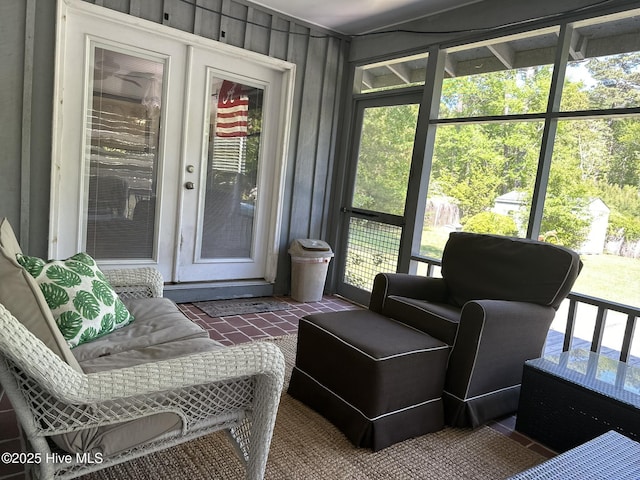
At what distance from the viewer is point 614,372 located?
2.19 metres

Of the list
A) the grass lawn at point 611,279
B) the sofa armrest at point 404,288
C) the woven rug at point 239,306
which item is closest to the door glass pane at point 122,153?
the woven rug at point 239,306

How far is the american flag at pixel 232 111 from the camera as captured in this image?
397 centimetres

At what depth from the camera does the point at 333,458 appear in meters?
1.92

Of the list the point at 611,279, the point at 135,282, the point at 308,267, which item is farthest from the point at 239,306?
the point at 611,279

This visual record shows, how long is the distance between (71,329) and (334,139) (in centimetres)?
347

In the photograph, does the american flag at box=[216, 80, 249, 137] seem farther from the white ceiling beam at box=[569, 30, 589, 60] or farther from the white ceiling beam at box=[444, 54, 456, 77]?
the white ceiling beam at box=[569, 30, 589, 60]

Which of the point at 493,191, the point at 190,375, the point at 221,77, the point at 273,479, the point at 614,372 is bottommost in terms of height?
the point at 273,479

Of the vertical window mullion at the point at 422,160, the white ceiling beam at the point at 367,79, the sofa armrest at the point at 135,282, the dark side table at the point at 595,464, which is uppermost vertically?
the white ceiling beam at the point at 367,79

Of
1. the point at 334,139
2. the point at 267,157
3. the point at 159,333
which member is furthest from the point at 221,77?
the point at 159,333

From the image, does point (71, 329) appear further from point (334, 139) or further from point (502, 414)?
point (334, 139)

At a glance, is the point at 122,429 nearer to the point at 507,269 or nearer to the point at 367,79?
the point at 507,269

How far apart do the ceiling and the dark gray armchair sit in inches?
79.4

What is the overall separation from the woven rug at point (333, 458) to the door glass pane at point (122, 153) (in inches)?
85.3

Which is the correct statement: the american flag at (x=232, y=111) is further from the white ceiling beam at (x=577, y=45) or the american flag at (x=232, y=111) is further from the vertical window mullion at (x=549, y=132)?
the white ceiling beam at (x=577, y=45)
